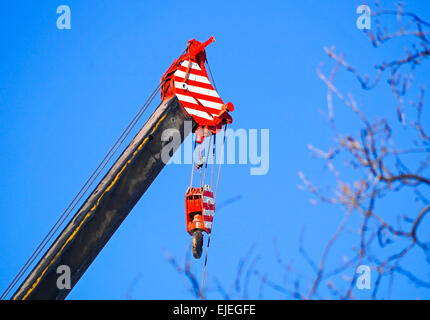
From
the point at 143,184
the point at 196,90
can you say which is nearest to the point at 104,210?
the point at 143,184

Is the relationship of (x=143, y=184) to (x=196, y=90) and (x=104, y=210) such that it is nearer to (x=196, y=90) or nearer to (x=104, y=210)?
(x=104, y=210)

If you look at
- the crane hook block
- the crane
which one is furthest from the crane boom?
the crane hook block

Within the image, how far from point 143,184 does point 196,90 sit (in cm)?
220

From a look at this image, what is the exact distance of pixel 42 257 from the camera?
10.6 metres

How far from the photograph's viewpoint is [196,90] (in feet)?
41.8

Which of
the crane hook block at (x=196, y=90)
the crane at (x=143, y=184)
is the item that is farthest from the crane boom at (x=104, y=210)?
the crane hook block at (x=196, y=90)

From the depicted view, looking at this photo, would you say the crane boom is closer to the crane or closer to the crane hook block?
the crane

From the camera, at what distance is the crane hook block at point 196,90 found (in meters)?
12.4

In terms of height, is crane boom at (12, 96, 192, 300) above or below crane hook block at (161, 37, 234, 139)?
below

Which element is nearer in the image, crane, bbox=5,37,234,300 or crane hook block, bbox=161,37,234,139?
crane, bbox=5,37,234,300

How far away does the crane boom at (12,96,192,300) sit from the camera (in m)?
10.5
